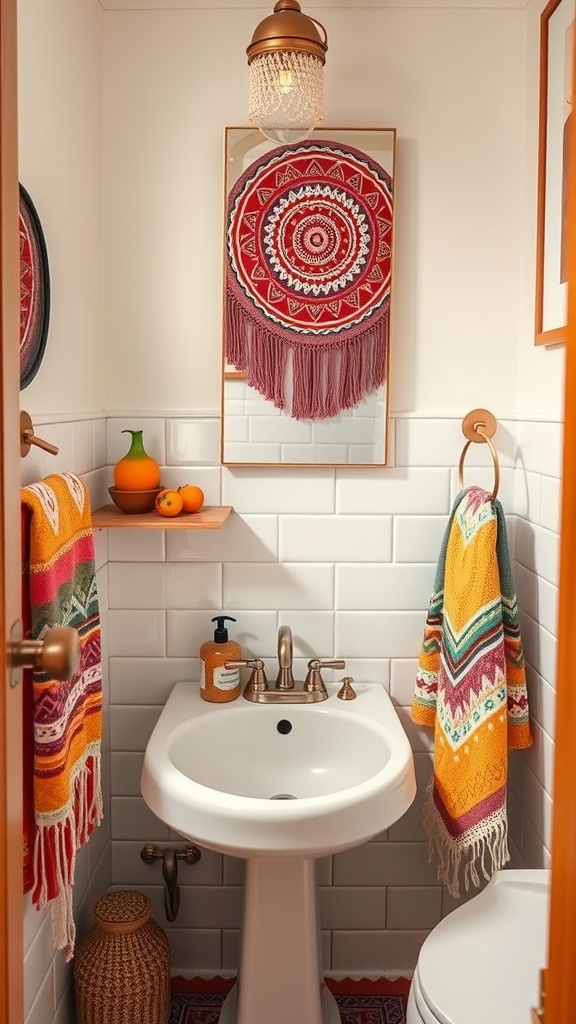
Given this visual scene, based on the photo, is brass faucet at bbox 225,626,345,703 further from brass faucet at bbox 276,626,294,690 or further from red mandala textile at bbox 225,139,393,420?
red mandala textile at bbox 225,139,393,420

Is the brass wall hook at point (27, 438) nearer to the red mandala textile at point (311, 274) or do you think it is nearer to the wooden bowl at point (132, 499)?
the wooden bowl at point (132, 499)

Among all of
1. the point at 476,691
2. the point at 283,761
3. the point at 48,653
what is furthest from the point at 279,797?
the point at 48,653

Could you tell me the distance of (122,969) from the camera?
1.82 meters

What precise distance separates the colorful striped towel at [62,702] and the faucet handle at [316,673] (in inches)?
20.6

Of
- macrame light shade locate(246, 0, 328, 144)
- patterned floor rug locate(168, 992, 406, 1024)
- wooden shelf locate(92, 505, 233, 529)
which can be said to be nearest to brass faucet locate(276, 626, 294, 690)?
wooden shelf locate(92, 505, 233, 529)

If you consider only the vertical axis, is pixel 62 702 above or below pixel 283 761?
above

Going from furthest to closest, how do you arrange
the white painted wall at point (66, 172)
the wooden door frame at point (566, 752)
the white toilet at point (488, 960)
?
the white painted wall at point (66, 172) < the white toilet at point (488, 960) < the wooden door frame at point (566, 752)

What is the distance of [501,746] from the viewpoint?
1821mm

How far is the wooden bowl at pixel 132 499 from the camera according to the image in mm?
1934

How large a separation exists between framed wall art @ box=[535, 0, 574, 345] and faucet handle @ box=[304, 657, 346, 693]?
0.78 m

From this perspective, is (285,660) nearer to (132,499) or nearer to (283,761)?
(283,761)

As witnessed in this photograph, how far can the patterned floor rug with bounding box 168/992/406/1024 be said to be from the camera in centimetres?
205

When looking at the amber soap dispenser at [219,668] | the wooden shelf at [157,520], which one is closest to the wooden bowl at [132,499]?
the wooden shelf at [157,520]

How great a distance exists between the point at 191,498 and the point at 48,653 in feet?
3.57
